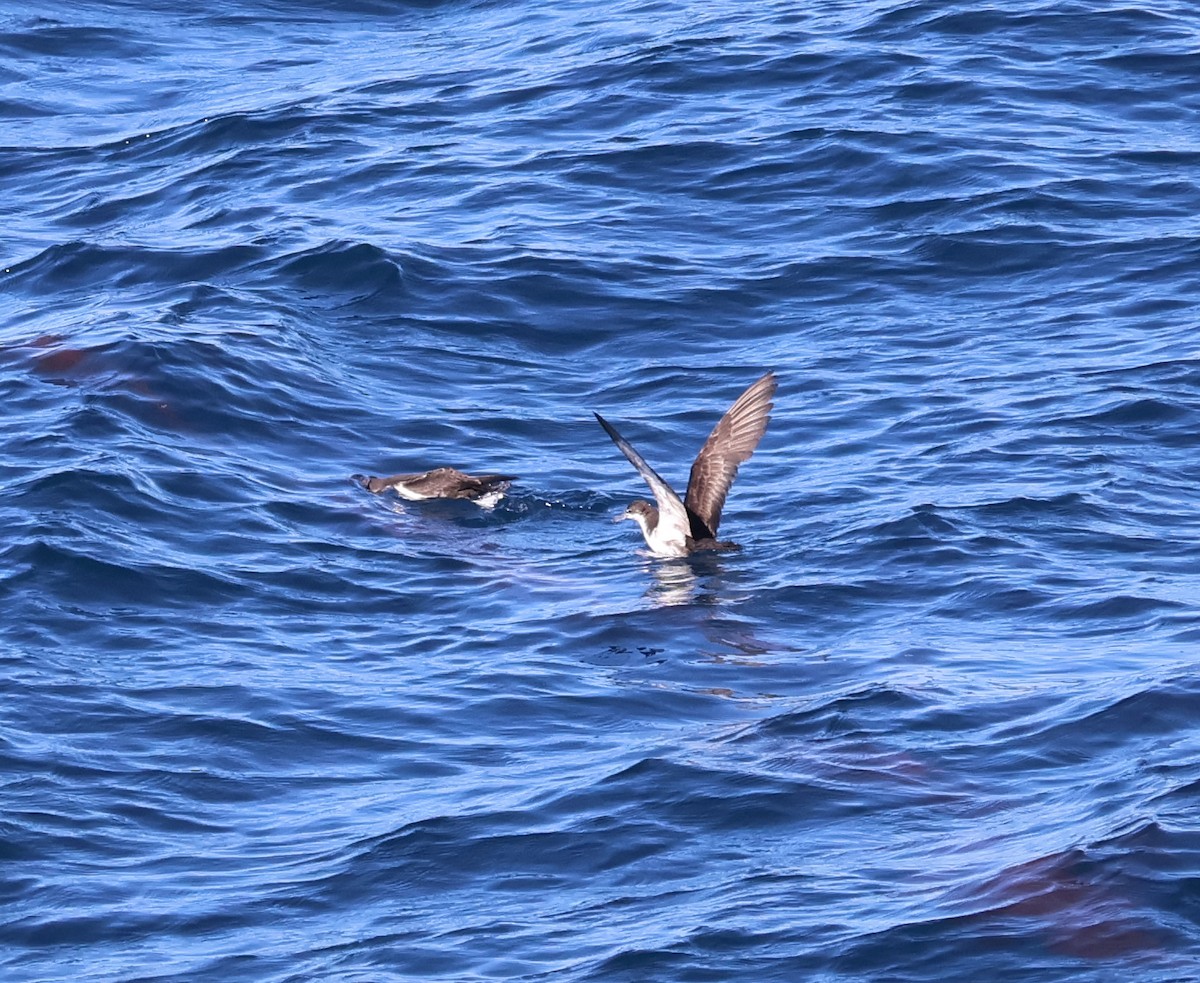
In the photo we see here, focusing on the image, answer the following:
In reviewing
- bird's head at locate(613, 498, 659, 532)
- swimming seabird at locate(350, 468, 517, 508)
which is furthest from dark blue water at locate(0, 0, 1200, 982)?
bird's head at locate(613, 498, 659, 532)

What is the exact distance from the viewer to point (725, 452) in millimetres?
11750

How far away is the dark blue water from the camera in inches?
303

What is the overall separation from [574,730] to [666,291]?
662 centimetres

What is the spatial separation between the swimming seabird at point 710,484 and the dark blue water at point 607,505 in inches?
8.9

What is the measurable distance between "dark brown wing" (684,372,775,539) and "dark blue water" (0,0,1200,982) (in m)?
0.35

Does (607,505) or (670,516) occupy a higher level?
(670,516)

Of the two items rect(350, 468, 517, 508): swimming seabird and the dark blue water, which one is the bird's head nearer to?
the dark blue water

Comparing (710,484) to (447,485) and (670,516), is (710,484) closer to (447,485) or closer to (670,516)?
(670,516)

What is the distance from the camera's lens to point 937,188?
1684cm

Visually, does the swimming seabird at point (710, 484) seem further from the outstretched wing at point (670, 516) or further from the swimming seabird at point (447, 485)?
the swimming seabird at point (447, 485)

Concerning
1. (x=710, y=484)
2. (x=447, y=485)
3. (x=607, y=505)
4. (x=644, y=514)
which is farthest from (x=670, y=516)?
(x=447, y=485)

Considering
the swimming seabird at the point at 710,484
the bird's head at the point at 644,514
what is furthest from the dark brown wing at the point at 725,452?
the bird's head at the point at 644,514

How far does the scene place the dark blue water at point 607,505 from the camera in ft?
25.2

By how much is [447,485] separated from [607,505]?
3.62ft
